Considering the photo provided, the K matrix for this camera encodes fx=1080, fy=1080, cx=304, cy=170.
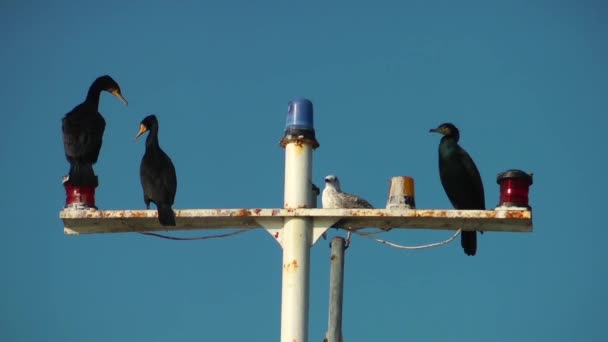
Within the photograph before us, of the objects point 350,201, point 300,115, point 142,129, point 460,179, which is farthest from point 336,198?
point 300,115

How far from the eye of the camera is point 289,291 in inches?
236

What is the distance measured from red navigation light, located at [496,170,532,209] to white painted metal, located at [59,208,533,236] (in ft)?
0.38

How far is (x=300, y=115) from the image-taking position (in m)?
6.74

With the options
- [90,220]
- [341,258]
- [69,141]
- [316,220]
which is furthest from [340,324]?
[69,141]

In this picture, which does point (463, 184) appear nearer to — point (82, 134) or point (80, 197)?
point (82, 134)

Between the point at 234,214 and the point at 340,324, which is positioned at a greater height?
the point at 234,214

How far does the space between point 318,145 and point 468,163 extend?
3428mm

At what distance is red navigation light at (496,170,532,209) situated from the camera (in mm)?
6465

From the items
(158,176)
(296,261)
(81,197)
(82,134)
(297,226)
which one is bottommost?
(296,261)

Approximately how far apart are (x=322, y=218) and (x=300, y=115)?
0.83 metres

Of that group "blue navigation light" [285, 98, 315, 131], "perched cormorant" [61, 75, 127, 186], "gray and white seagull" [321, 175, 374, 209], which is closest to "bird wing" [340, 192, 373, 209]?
"gray and white seagull" [321, 175, 374, 209]

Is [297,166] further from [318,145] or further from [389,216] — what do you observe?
[389,216]

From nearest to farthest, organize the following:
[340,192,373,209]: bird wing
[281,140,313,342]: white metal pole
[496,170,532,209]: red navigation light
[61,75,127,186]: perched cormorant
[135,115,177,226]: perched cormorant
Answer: [281,140,313,342]: white metal pole, [496,170,532,209]: red navigation light, [135,115,177,226]: perched cormorant, [61,75,127,186]: perched cormorant, [340,192,373,209]: bird wing

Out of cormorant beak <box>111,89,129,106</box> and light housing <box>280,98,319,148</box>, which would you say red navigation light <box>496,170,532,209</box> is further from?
cormorant beak <box>111,89,129,106</box>
